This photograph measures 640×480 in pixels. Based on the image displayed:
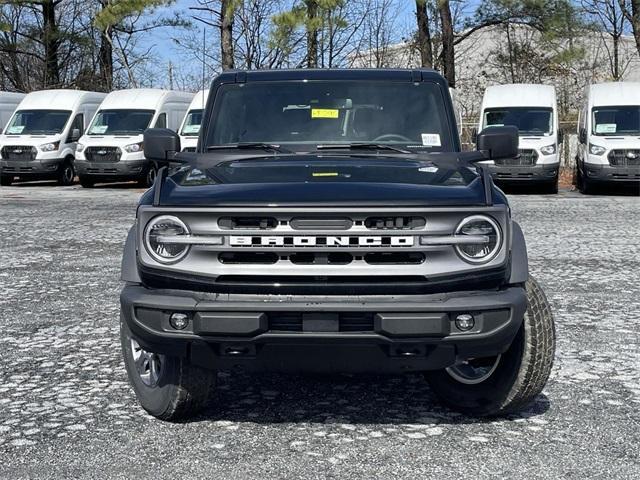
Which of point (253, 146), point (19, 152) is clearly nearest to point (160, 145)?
point (253, 146)

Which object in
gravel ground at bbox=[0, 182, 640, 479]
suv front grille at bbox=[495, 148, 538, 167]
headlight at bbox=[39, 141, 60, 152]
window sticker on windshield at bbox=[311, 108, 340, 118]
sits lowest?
gravel ground at bbox=[0, 182, 640, 479]

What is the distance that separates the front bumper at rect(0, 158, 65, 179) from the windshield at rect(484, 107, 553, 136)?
10545mm

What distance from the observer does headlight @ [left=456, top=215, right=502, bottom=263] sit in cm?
444

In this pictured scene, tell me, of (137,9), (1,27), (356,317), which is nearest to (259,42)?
(137,9)

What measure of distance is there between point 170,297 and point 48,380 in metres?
1.78

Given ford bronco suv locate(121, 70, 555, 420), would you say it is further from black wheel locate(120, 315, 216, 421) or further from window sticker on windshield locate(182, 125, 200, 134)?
window sticker on windshield locate(182, 125, 200, 134)

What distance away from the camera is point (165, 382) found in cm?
487

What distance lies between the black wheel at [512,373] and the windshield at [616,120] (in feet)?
59.8

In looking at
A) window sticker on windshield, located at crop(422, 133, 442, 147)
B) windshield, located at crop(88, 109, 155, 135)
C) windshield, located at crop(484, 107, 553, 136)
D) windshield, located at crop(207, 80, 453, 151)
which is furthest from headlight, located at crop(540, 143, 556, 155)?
window sticker on windshield, located at crop(422, 133, 442, 147)

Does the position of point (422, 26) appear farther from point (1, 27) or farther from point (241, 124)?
point (241, 124)

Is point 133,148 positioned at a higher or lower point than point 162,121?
lower

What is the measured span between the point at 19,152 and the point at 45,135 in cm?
76

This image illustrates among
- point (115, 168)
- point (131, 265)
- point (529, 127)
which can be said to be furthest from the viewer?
point (115, 168)

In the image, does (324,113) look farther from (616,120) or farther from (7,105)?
(7,105)
